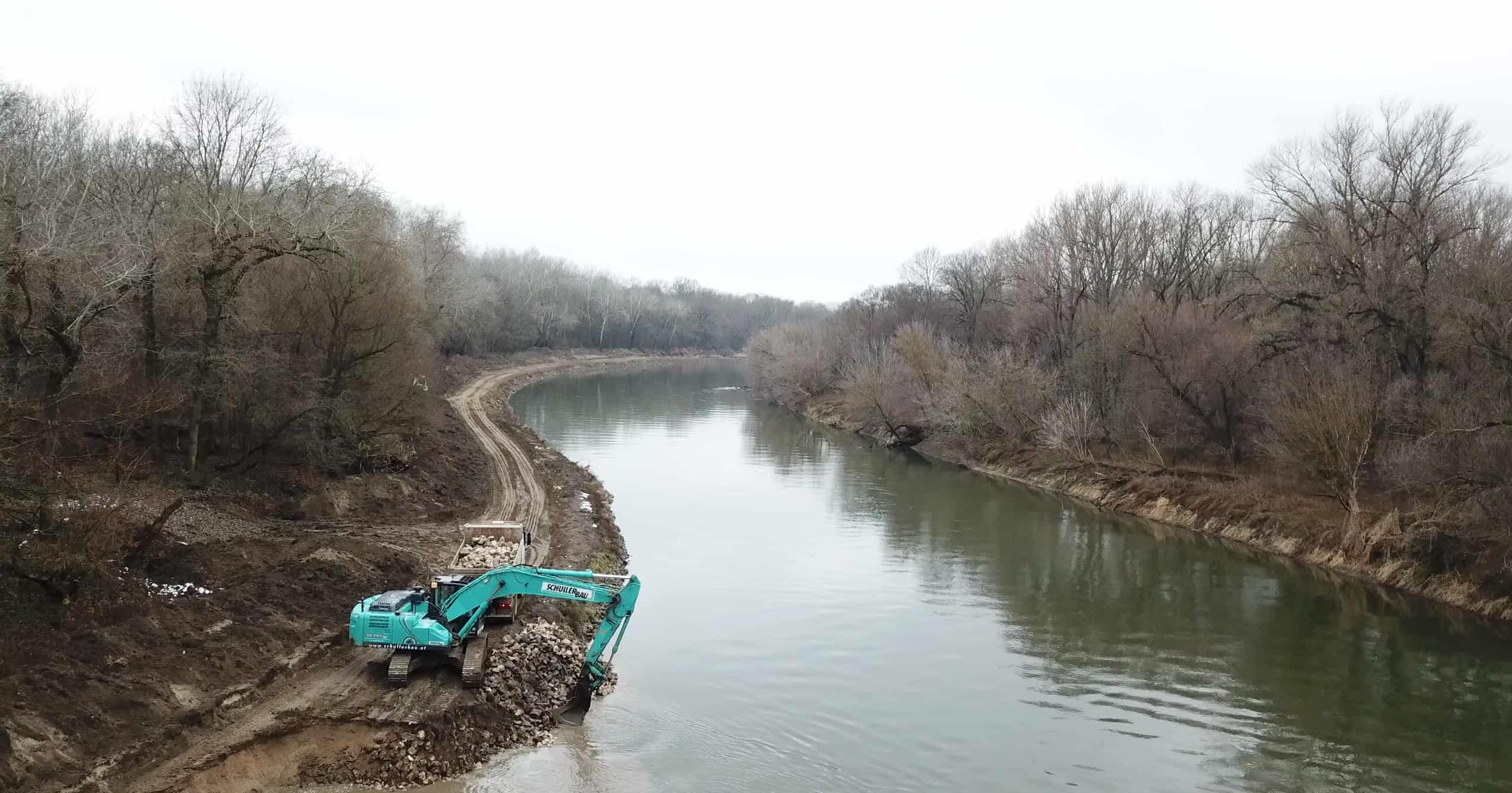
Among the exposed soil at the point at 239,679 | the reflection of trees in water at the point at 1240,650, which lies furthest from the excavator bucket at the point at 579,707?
the reflection of trees in water at the point at 1240,650

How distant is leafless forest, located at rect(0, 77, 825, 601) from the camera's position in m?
17.8

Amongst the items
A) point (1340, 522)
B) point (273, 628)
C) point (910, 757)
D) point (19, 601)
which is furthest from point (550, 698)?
point (1340, 522)

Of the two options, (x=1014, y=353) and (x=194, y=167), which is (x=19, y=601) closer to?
(x=194, y=167)

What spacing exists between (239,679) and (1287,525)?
2904cm

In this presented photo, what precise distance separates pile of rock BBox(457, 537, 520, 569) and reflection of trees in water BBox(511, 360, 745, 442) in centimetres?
2908

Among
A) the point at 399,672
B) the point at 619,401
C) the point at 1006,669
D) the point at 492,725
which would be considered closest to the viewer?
the point at 492,725

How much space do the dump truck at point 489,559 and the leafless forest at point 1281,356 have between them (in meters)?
23.3

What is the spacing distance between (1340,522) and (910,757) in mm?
20732

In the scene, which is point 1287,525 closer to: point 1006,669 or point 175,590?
point 1006,669

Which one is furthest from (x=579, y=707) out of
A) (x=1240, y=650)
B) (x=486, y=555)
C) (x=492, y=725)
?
(x=1240, y=650)

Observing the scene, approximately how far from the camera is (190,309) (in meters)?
23.3

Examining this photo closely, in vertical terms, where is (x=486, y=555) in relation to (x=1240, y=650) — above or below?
above

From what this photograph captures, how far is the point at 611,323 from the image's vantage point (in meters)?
124

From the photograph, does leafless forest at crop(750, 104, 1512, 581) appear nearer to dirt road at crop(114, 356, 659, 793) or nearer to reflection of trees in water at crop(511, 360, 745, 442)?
reflection of trees in water at crop(511, 360, 745, 442)
